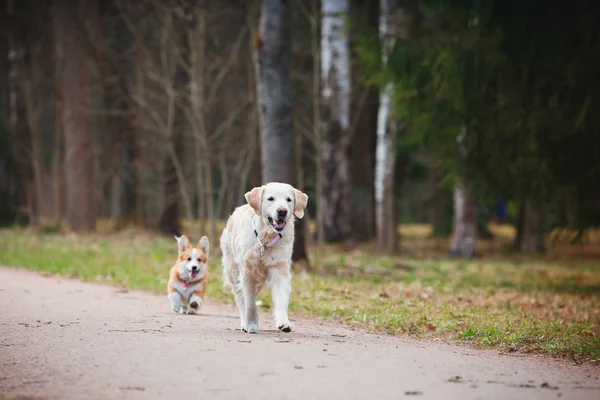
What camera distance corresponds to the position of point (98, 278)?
53.6ft

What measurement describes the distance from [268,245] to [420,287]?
7.43m

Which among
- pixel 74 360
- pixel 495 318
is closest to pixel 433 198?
pixel 495 318

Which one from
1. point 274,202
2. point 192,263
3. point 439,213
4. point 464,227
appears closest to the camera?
point 274,202

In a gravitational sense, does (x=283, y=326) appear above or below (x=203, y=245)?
below

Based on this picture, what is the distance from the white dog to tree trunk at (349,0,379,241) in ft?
59.6

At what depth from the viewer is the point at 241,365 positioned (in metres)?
7.36

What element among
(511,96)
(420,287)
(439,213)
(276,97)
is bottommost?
(420,287)

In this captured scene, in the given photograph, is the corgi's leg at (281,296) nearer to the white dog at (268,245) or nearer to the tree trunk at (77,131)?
the white dog at (268,245)

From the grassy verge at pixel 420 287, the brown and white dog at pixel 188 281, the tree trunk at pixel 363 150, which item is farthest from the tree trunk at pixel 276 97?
the tree trunk at pixel 363 150

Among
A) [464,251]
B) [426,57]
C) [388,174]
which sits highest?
[426,57]

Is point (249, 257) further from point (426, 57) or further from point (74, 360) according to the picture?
point (426, 57)

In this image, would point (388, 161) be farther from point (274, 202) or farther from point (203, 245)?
point (274, 202)

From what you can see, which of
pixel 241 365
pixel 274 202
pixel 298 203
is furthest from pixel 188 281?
pixel 241 365

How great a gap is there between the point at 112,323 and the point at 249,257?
185 centimetres
